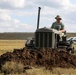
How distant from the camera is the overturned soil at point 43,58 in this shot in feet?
65.2

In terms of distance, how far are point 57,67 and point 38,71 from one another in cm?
211

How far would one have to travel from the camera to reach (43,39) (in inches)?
947

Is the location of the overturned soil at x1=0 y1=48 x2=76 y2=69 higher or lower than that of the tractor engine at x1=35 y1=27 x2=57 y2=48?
lower

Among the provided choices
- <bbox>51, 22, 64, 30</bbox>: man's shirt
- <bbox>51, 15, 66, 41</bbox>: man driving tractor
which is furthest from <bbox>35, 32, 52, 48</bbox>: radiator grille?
<bbox>51, 22, 64, 30</bbox>: man's shirt

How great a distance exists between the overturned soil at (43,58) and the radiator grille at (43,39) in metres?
2.72

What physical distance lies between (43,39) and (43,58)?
12.5ft

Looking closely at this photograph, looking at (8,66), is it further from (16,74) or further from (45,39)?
(45,39)

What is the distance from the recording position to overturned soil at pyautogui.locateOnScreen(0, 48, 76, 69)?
19859 millimetres

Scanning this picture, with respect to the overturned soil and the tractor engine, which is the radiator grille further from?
the overturned soil

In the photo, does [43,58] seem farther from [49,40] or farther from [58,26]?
[58,26]

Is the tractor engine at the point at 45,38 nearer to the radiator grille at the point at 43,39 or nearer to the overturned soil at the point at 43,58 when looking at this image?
the radiator grille at the point at 43,39

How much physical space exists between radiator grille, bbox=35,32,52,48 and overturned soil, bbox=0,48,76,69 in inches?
107

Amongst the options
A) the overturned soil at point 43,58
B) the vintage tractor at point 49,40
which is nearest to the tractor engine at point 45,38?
the vintage tractor at point 49,40

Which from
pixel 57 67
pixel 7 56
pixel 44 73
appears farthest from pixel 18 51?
pixel 44 73
